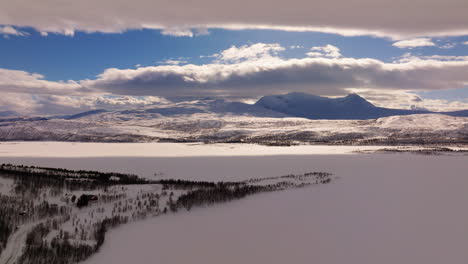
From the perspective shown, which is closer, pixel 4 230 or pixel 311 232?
pixel 311 232

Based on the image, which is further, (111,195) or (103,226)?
(111,195)

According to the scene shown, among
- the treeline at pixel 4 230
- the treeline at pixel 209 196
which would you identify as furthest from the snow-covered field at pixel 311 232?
the treeline at pixel 4 230

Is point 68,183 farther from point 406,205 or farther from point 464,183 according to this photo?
point 464,183

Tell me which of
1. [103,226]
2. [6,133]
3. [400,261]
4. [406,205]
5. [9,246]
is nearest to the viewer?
[400,261]

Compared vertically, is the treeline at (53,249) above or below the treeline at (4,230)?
below

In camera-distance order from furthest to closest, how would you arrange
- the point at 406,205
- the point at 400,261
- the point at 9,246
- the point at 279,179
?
the point at 279,179 < the point at 406,205 < the point at 9,246 < the point at 400,261

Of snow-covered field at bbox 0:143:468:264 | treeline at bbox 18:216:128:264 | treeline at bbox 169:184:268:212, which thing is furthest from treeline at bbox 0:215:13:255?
treeline at bbox 169:184:268:212

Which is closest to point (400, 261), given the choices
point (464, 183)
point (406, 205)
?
point (406, 205)

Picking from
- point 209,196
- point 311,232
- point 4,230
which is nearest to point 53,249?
point 4,230

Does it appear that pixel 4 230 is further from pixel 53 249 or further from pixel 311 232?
pixel 311 232

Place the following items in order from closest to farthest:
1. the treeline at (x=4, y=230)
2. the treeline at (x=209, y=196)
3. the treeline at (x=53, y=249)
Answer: the treeline at (x=53, y=249), the treeline at (x=4, y=230), the treeline at (x=209, y=196)

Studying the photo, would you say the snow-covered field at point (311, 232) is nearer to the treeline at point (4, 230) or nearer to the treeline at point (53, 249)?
the treeline at point (53, 249)
